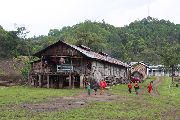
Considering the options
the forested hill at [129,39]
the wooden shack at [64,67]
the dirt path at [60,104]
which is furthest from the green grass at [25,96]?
the forested hill at [129,39]

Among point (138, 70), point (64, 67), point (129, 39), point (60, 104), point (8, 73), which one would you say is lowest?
point (60, 104)

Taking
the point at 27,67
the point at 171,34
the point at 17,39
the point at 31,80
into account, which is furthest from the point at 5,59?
the point at 171,34

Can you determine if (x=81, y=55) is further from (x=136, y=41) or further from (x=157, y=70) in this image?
(x=136, y=41)

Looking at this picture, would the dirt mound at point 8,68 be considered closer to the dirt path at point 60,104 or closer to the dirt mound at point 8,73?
the dirt mound at point 8,73

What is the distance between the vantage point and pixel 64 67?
169 feet

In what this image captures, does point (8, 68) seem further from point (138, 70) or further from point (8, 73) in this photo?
point (138, 70)

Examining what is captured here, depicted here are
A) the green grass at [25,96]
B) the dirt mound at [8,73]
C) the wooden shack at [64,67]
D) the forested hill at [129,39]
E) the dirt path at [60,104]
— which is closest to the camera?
the dirt path at [60,104]

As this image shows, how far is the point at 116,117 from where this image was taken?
66.2 ft

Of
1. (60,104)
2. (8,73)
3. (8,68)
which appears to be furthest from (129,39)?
(60,104)

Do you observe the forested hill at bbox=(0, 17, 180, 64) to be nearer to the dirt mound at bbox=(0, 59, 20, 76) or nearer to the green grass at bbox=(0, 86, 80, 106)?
the dirt mound at bbox=(0, 59, 20, 76)

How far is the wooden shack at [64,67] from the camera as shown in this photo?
168 ft

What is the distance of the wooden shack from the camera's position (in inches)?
2012

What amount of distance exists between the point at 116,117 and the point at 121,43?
12924 centimetres

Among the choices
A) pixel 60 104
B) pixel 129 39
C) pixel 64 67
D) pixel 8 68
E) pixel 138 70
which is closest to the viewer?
pixel 60 104
